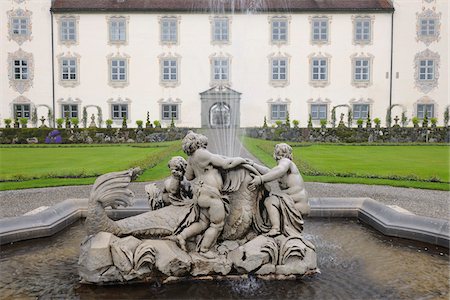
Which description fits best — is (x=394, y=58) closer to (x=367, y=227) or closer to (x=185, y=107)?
(x=185, y=107)

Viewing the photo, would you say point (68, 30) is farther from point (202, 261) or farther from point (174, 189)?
point (202, 261)

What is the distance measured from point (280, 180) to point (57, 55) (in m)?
32.2

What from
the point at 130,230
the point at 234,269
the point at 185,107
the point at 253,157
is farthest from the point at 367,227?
the point at 185,107

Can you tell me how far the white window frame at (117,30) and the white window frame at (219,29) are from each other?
21.0ft

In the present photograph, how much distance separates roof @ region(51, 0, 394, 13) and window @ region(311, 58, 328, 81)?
366 cm

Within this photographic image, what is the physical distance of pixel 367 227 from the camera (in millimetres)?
6680

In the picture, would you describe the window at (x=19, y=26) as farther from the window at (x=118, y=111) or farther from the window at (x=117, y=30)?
the window at (x=118, y=111)

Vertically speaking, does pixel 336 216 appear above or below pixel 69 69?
below

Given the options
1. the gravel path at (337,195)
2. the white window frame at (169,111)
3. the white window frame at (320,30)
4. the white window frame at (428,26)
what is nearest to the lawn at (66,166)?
the gravel path at (337,195)

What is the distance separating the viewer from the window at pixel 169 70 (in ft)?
112

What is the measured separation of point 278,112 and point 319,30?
6.72m

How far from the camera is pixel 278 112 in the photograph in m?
34.2

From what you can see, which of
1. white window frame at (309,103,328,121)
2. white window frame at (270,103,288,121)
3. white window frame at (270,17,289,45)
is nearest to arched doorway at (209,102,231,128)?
white window frame at (270,103,288,121)

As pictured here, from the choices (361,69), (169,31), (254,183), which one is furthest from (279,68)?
(254,183)
